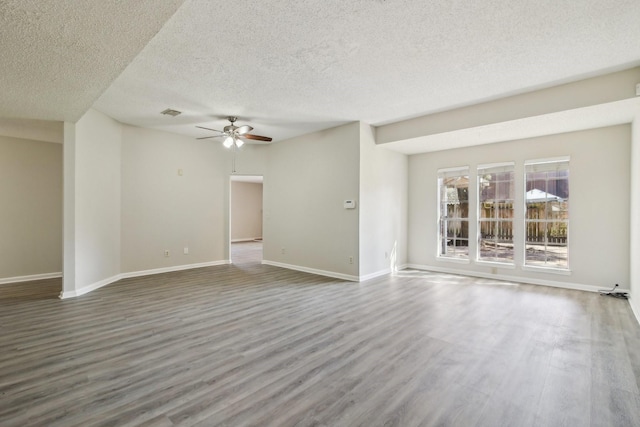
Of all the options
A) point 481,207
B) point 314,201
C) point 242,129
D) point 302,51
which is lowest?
point 481,207

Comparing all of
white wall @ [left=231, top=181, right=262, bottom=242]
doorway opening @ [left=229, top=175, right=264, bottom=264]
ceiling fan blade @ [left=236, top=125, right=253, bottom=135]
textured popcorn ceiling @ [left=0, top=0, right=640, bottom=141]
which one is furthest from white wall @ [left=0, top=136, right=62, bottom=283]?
white wall @ [left=231, top=181, right=262, bottom=242]

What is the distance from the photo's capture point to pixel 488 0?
2.31 metres

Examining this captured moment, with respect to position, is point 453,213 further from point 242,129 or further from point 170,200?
point 170,200

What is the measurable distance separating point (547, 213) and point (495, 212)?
2.66 ft

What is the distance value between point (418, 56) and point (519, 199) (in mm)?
3721

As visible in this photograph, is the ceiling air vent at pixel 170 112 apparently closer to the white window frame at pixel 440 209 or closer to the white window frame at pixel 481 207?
the white window frame at pixel 440 209

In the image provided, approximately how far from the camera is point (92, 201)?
4.81m

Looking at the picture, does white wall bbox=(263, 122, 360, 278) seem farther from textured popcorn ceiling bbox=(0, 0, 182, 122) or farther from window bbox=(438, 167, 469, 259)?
textured popcorn ceiling bbox=(0, 0, 182, 122)

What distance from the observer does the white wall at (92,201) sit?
436 centimetres

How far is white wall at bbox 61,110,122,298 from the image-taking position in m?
4.36

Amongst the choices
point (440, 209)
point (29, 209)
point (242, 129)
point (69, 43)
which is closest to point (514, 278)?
point (440, 209)

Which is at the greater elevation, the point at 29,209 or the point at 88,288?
the point at 29,209

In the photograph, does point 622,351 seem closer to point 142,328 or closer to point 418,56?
point 418,56

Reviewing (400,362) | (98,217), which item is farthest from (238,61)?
(98,217)
